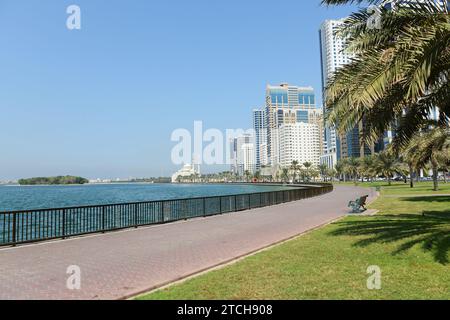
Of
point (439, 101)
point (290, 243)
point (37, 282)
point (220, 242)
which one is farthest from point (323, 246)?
point (37, 282)

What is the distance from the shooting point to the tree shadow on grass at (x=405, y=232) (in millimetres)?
9073

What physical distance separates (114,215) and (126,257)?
5.76m

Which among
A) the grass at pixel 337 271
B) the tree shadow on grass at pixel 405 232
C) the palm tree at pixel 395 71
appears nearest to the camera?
the grass at pixel 337 271

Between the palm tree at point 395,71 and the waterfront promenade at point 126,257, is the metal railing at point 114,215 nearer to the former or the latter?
the waterfront promenade at point 126,257

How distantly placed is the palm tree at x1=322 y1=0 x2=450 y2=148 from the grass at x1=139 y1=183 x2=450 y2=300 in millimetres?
2959

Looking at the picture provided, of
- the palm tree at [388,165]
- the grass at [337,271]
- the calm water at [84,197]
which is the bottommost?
the calm water at [84,197]

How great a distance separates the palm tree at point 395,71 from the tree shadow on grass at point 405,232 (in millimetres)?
2737

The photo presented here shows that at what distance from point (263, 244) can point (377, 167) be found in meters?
72.5

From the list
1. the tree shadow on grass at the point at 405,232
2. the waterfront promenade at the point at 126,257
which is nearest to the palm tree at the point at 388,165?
the tree shadow on grass at the point at 405,232

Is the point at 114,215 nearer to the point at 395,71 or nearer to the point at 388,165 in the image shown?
the point at 395,71

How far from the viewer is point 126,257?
8.72 m

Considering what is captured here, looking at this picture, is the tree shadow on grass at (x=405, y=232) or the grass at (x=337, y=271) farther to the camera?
the tree shadow on grass at (x=405, y=232)

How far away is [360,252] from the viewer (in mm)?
8797
